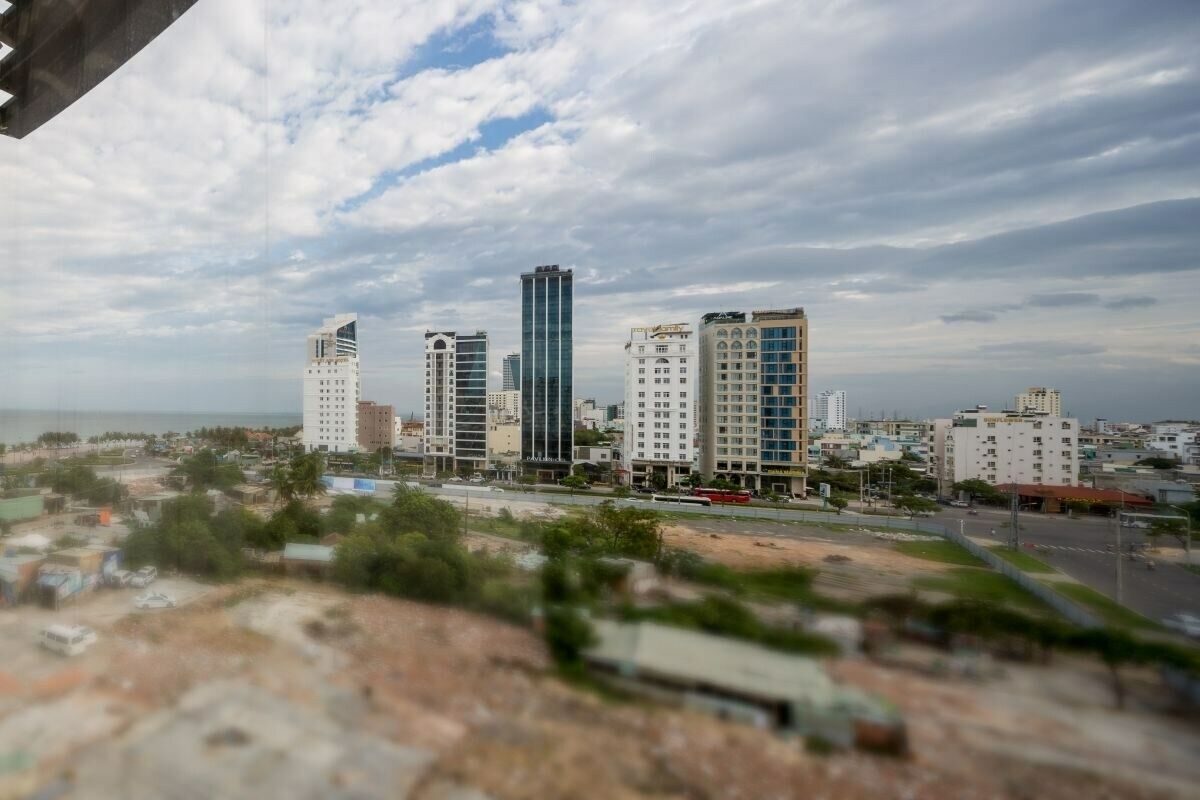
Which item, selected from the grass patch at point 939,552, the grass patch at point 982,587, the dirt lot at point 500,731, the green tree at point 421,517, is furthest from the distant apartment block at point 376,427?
the grass patch at point 982,587

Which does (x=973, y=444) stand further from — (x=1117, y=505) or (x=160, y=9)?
(x=160, y=9)

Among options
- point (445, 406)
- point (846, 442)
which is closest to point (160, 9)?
point (846, 442)

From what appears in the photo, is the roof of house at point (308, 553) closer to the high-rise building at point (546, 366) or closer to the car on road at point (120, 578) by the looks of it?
the car on road at point (120, 578)

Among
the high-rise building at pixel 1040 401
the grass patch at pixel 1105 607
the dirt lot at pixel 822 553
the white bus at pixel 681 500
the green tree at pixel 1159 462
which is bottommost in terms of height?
the white bus at pixel 681 500

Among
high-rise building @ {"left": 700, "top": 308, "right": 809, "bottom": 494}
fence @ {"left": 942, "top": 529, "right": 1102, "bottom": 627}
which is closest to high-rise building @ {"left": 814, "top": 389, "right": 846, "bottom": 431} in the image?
high-rise building @ {"left": 700, "top": 308, "right": 809, "bottom": 494}

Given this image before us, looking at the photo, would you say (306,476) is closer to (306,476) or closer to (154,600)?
(306,476)

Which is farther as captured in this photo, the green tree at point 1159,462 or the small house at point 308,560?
the small house at point 308,560
